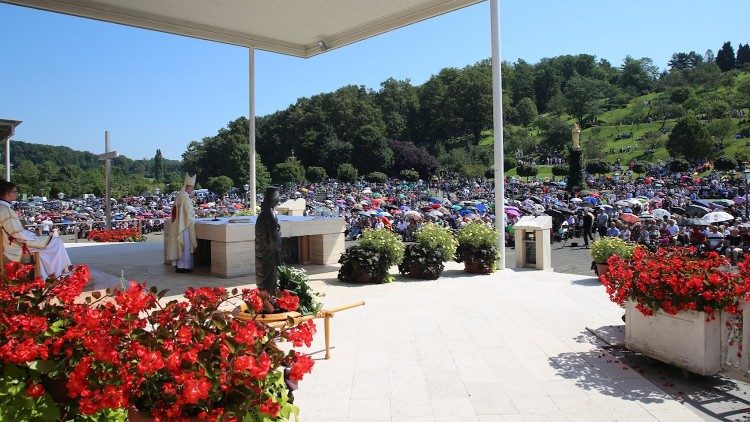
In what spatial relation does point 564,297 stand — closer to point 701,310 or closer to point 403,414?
point 701,310

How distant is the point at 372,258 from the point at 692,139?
5823cm

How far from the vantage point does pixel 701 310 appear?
470 cm

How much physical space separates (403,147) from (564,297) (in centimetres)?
6073

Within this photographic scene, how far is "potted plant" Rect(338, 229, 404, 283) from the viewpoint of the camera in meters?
9.45

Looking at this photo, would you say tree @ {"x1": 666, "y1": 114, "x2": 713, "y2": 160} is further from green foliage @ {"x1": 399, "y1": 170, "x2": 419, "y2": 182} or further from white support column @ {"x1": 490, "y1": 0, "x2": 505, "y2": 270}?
white support column @ {"x1": 490, "y1": 0, "x2": 505, "y2": 270}

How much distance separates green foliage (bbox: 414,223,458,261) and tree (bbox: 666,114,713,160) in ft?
185

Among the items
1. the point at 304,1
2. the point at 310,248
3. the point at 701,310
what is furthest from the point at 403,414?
the point at 304,1

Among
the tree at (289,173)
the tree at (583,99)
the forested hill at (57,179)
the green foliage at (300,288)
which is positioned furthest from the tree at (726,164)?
the green foliage at (300,288)

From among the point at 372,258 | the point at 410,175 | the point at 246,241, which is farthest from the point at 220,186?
the point at 372,258

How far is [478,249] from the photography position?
10570 mm

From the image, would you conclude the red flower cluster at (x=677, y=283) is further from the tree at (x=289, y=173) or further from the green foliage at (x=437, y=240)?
the tree at (x=289, y=173)

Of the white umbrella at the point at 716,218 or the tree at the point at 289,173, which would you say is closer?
the white umbrella at the point at 716,218

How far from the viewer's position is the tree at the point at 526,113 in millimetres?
92625

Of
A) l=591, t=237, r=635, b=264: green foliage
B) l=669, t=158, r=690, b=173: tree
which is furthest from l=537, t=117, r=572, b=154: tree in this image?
l=591, t=237, r=635, b=264: green foliage
